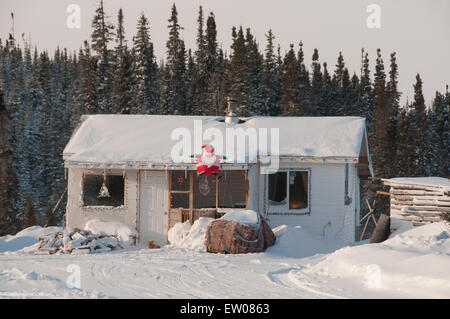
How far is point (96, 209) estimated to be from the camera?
17.5 m

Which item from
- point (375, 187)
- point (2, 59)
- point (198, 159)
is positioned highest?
point (2, 59)

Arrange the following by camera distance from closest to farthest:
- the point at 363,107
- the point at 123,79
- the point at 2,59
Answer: the point at 123,79, the point at 363,107, the point at 2,59

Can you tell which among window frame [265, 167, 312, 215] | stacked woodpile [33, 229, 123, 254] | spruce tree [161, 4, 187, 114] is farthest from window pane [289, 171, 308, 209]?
spruce tree [161, 4, 187, 114]

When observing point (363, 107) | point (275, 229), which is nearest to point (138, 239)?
point (275, 229)

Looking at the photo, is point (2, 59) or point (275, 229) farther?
point (2, 59)

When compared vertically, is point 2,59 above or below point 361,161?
above

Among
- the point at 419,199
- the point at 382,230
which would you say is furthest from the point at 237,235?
the point at 419,199

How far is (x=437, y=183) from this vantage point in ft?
53.5

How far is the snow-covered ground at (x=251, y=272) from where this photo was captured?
30.2ft

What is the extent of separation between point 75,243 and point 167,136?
216 inches

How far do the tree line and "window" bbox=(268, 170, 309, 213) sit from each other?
83.3 feet
